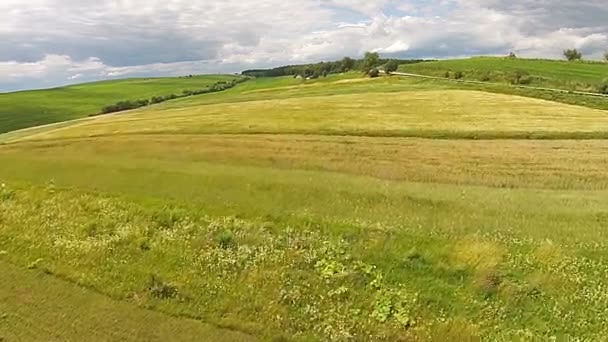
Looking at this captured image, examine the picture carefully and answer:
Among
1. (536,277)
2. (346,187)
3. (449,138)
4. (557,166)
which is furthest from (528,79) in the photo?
(536,277)

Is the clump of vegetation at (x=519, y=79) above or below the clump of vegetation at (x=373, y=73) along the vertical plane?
below

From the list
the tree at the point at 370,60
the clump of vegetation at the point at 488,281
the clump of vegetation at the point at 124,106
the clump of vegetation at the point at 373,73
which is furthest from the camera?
the tree at the point at 370,60

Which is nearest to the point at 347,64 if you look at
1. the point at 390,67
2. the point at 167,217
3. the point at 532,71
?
the point at 390,67

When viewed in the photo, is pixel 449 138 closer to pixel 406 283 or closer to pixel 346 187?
pixel 346 187

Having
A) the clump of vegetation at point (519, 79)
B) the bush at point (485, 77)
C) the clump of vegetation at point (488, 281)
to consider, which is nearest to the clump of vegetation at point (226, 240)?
the clump of vegetation at point (488, 281)

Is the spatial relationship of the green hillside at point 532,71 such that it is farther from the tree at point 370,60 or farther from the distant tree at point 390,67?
the tree at point 370,60

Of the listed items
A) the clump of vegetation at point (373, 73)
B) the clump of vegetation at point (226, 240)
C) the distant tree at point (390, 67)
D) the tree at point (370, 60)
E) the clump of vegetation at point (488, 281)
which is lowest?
the clump of vegetation at point (488, 281)
